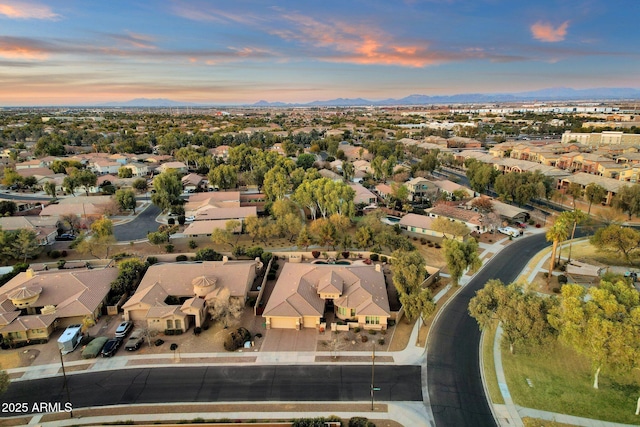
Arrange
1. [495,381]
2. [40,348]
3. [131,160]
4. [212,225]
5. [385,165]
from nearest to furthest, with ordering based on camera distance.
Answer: [495,381]
[40,348]
[212,225]
[385,165]
[131,160]

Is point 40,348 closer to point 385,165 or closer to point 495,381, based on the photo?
point 495,381

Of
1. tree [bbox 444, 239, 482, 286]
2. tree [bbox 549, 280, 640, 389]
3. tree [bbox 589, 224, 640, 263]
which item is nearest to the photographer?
tree [bbox 549, 280, 640, 389]

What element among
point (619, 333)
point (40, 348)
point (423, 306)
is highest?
point (619, 333)

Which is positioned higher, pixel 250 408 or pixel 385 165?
pixel 385 165

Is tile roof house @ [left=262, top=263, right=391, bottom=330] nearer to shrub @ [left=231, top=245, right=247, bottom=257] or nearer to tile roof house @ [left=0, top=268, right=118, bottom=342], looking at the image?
shrub @ [left=231, top=245, right=247, bottom=257]

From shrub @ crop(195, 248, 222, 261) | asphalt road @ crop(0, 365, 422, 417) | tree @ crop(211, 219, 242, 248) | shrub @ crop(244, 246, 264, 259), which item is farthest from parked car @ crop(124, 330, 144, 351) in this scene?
tree @ crop(211, 219, 242, 248)

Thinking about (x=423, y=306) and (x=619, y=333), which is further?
(x=423, y=306)

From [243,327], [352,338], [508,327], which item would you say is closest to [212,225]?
[243,327]
